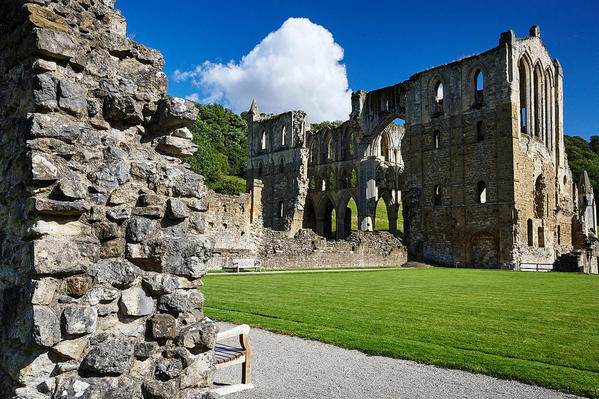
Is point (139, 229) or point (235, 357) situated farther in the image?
point (235, 357)

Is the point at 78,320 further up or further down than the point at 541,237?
further down

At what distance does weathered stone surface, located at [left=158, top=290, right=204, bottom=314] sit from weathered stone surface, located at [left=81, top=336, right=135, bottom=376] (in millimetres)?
366

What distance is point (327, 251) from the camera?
→ 26.0 metres

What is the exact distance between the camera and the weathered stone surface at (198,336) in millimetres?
3680

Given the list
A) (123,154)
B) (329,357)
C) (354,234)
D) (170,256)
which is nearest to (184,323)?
(170,256)

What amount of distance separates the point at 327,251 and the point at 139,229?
22693mm

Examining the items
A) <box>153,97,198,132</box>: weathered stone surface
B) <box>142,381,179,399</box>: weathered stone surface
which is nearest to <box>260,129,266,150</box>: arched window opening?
<box>153,97,198,132</box>: weathered stone surface

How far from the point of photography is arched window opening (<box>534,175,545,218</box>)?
108 ft

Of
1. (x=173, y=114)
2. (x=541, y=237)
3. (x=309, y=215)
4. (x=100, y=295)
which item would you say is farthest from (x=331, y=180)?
(x=100, y=295)

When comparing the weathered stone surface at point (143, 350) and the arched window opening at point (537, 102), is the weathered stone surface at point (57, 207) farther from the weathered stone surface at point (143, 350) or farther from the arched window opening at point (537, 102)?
the arched window opening at point (537, 102)

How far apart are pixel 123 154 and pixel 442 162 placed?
31.5m

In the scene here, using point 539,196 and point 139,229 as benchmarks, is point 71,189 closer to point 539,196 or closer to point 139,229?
point 139,229

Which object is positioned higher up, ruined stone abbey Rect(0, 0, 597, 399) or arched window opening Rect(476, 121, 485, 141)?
arched window opening Rect(476, 121, 485, 141)

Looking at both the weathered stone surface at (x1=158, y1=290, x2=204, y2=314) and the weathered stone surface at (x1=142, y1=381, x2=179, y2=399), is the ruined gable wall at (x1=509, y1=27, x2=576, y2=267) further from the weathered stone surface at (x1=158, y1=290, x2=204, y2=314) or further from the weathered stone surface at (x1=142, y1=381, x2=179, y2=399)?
the weathered stone surface at (x1=142, y1=381, x2=179, y2=399)
